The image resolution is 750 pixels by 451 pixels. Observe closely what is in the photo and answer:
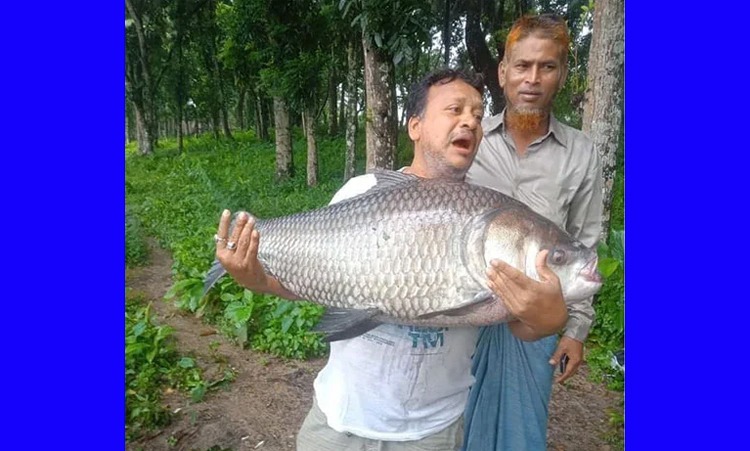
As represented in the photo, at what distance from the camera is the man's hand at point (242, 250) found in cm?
134

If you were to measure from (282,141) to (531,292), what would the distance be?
1239 mm

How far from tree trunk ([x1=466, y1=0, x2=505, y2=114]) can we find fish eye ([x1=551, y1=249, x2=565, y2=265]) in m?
0.60

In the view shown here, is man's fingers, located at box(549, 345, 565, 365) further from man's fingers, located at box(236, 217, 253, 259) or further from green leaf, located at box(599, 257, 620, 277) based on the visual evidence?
man's fingers, located at box(236, 217, 253, 259)

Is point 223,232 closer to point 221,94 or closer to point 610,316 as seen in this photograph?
point 221,94

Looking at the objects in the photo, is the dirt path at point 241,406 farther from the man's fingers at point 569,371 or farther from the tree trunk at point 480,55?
the tree trunk at point 480,55

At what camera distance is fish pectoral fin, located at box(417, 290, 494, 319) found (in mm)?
1200

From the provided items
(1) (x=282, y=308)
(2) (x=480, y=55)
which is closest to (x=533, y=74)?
(2) (x=480, y=55)

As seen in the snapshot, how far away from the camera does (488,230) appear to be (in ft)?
3.97

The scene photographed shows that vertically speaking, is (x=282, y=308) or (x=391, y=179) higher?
(x=391, y=179)

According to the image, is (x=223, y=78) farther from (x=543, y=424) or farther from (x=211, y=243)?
(x=543, y=424)

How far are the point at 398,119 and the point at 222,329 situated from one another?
42.3 inches

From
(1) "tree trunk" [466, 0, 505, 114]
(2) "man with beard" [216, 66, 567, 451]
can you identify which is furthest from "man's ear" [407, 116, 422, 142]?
(1) "tree trunk" [466, 0, 505, 114]

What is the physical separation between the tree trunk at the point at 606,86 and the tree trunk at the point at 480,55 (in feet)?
1.13

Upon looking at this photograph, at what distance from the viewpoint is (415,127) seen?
4.60ft
